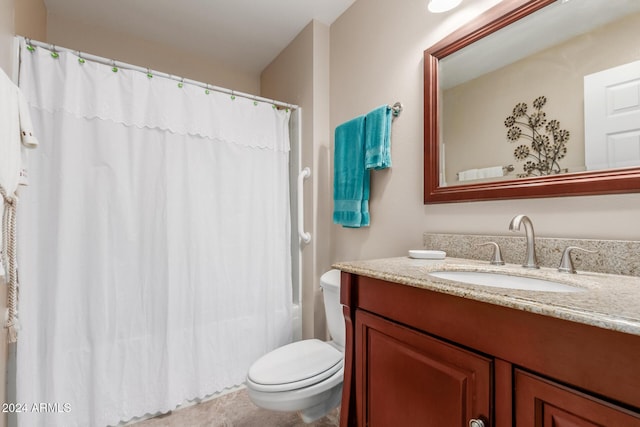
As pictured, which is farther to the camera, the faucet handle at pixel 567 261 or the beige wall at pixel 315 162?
the beige wall at pixel 315 162

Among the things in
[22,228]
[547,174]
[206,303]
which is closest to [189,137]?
[22,228]

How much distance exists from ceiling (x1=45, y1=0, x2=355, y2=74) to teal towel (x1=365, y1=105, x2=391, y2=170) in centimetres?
88

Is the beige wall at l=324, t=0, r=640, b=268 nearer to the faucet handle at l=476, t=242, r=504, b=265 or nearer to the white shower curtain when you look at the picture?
the faucet handle at l=476, t=242, r=504, b=265

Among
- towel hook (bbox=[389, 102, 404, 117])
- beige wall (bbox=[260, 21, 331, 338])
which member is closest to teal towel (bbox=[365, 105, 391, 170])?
towel hook (bbox=[389, 102, 404, 117])

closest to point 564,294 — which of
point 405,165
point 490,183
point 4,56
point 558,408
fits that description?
point 558,408

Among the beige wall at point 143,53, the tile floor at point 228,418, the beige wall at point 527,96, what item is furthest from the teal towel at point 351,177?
the beige wall at point 143,53

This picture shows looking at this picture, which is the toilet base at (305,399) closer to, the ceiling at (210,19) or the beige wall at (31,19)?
the beige wall at (31,19)

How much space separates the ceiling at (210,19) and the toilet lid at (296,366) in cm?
209

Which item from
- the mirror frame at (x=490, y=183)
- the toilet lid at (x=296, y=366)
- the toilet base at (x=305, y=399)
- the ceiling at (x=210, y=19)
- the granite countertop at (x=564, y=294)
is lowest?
the toilet base at (x=305, y=399)

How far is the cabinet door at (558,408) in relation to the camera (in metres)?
0.46

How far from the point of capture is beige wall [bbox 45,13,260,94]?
1.95m

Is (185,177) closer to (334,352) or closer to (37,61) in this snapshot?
(37,61)

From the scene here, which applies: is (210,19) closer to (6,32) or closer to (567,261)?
(6,32)

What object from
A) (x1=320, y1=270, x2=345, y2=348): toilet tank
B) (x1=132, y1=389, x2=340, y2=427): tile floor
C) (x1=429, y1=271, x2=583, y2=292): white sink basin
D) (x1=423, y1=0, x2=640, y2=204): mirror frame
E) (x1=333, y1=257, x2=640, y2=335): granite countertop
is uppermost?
(x1=423, y1=0, x2=640, y2=204): mirror frame
